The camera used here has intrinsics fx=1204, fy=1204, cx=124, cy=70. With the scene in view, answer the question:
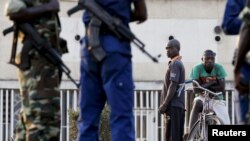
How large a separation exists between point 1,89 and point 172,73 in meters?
8.19

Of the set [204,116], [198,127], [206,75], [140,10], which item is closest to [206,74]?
[206,75]

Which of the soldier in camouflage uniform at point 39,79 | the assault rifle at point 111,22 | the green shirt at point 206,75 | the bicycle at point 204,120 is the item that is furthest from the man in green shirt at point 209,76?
the assault rifle at point 111,22

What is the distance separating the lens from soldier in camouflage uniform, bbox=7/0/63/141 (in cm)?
1023

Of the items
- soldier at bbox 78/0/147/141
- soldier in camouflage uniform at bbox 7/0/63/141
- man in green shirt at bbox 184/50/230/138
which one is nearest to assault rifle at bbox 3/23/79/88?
soldier in camouflage uniform at bbox 7/0/63/141

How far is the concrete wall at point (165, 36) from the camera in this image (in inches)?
953

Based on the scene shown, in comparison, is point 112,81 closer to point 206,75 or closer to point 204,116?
point 204,116

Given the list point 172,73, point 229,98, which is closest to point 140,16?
point 172,73

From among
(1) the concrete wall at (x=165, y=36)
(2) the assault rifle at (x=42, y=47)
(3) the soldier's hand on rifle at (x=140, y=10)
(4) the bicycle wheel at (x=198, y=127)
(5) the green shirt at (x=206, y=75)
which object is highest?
(1) the concrete wall at (x=165, y=36)

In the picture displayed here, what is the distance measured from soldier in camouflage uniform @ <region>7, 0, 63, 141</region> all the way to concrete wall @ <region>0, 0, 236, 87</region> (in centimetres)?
1360

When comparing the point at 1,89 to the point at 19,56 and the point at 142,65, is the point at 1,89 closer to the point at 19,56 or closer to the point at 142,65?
the point at 142,65

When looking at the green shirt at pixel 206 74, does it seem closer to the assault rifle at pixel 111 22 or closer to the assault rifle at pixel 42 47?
the assault rifle at pixel 42 47

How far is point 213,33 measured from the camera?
24703mm

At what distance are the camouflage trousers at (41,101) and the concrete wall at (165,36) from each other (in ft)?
44.9

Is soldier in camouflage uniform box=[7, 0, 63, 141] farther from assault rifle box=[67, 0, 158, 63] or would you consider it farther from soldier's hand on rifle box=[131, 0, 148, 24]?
soldier's hand on rifle box=[131, 0, 148, 24]
